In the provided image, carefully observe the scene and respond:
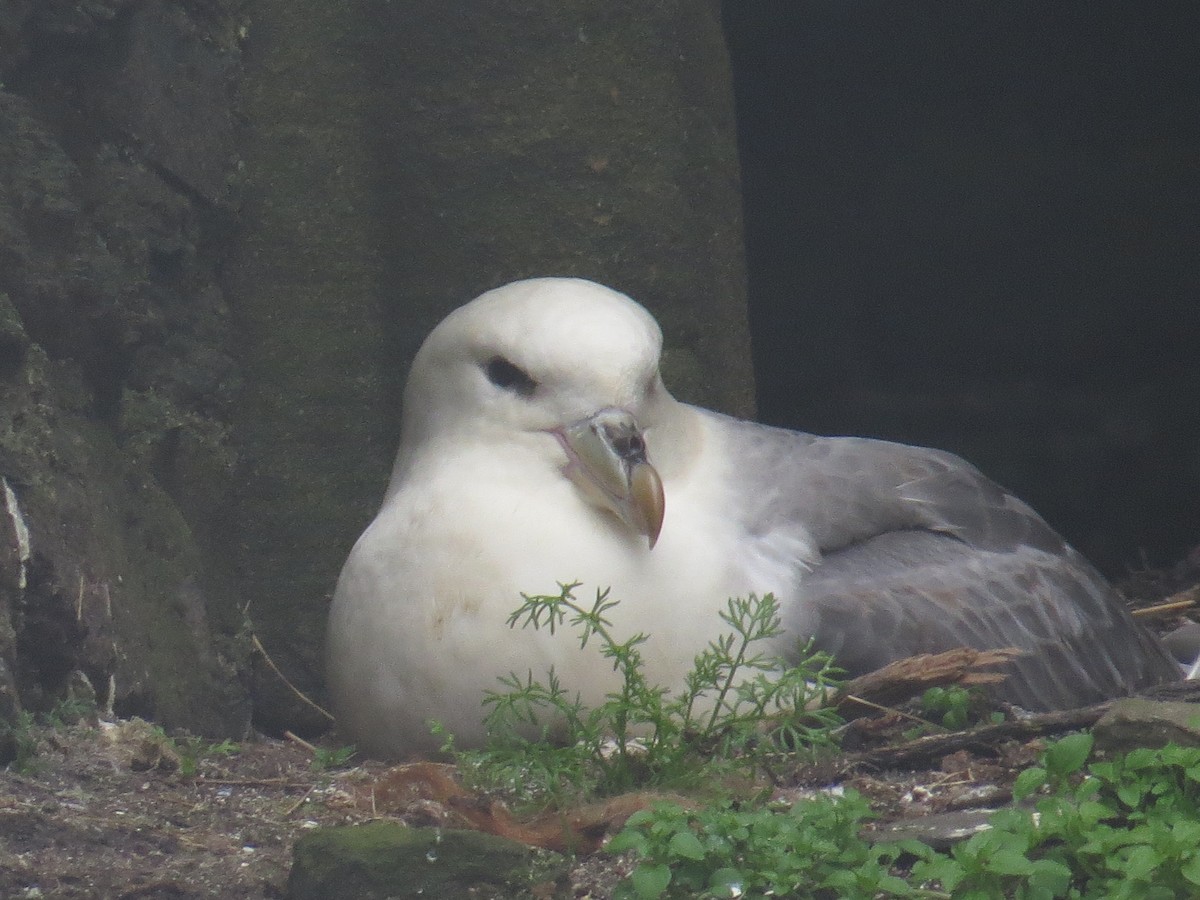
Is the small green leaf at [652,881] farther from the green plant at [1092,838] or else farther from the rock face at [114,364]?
the rock face at [114,364]

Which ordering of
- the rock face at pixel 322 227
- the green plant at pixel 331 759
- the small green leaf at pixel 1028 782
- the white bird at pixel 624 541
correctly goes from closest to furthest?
the small green leaf at pixel 1028 782 < the white bird at pixel 624 541 < the green plant at pixel 331 759 < the rock face at pixel 322 227

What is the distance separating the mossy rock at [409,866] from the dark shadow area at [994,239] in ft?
16.9

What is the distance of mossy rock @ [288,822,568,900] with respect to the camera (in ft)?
8.11

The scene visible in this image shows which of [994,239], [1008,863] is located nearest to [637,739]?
[1008,863]

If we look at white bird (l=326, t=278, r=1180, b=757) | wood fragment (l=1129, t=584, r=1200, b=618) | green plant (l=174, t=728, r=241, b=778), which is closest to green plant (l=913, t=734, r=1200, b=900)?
white bird (l=326, t=278, r=1180, b=757)

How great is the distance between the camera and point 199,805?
3227 mm

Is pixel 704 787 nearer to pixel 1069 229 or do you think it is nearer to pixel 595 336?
pixel 595 336

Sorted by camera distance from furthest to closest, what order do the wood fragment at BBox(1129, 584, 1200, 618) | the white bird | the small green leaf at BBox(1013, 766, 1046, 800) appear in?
1. the wood fragment at BBox(1129, 584, 1200, 618)
2. the white bird
3. the small green leaf at BBox(1013, 766, 1046, 800)

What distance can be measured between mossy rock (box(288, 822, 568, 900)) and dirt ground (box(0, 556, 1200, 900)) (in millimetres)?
89

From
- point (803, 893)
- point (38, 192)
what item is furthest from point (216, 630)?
point (803, 893)

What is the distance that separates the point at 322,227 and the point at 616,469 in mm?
1703

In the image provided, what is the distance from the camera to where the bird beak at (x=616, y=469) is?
3518mm

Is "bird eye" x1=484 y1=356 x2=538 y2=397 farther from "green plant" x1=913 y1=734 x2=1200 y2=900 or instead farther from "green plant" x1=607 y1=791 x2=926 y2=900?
"green plant" x1=913 y1=734 x2=1200 y2=900

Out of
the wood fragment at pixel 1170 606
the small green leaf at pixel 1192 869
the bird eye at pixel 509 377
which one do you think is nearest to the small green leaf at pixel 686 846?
the small green leaf at pixel 1192 869
